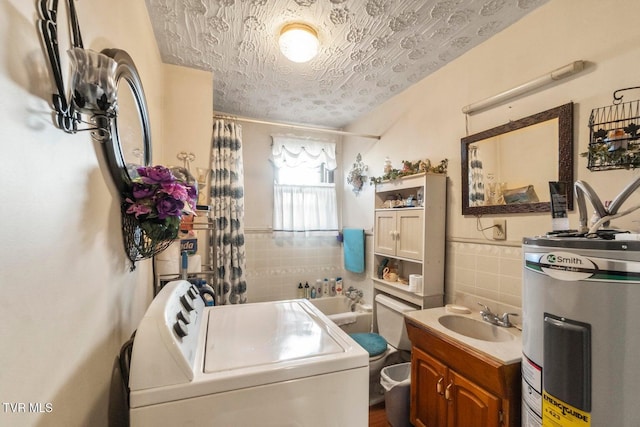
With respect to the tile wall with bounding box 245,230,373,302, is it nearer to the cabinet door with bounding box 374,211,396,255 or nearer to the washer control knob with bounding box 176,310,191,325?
the cabinet door with bounding box 374,211,396,255

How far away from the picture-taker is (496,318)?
154 centimetres

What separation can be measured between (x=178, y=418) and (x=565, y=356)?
1190 millimetres

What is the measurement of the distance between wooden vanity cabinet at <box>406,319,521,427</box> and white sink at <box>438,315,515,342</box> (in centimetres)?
25

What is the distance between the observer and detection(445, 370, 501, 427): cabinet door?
46.9 inches

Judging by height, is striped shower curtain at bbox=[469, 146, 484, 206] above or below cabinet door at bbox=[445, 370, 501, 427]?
above

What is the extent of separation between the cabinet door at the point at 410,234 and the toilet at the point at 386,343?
43 cm

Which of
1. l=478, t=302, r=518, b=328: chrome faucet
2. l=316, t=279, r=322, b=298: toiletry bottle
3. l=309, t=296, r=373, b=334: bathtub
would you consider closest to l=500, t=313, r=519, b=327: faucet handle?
l=478, t=302, r=518, b=328: chrome faucet

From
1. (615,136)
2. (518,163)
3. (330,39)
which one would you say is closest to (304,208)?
(330,39)

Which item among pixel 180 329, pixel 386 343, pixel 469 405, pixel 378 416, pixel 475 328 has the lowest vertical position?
pixel 378 416

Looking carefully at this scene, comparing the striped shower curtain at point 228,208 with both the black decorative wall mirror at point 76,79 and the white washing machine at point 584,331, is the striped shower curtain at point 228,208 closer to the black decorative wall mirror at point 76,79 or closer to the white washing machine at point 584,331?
the black decorative wall mirror at point 76,79

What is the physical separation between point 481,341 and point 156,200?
5.26ft

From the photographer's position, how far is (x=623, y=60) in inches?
45.9

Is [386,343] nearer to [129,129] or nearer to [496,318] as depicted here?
[496,318]

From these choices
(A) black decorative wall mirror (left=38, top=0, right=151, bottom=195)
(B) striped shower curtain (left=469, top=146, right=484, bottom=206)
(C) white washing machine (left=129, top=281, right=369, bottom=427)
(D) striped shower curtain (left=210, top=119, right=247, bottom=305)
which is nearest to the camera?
(A) black decorative wall mirror (left=38, top=0, right=151, bottom=195)
